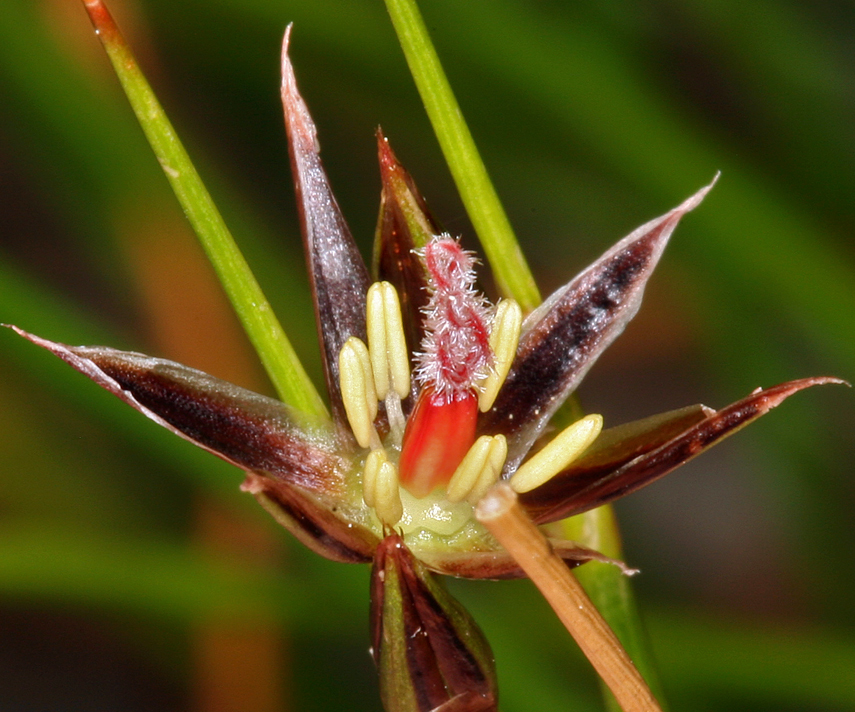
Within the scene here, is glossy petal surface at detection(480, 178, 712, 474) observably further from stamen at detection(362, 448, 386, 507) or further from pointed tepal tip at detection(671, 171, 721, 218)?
stamen at detection(362, 448, 386, 507)

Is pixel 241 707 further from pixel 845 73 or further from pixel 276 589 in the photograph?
pixel 845 73

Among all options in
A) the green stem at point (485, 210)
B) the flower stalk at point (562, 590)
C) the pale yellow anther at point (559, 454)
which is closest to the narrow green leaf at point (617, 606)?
the green stem at point (485, 210)

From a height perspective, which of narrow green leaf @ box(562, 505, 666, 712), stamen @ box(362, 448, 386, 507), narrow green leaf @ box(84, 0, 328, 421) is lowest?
narrow green leaf @ box(562, 505, 666, 712)

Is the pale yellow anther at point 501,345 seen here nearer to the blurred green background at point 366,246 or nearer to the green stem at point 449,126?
the green stem at point 449,126

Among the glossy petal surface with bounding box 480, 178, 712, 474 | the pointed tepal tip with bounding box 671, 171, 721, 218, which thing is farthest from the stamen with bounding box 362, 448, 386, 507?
the pointed tepal tip with bounding box 671, 171, 721, 218

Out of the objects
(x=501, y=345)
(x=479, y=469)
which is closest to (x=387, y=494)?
(x=479, y=469)

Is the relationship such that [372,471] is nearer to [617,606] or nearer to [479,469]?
[479,469]
